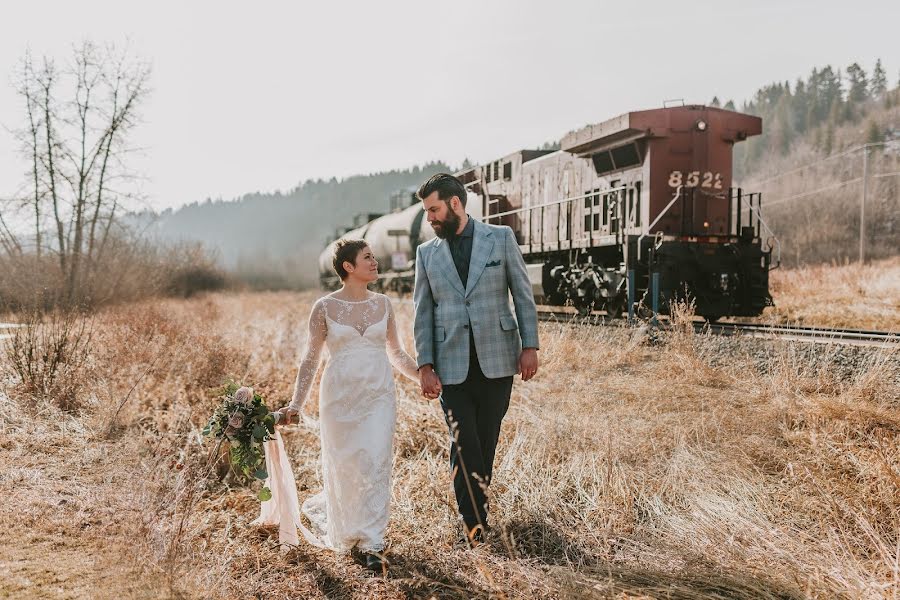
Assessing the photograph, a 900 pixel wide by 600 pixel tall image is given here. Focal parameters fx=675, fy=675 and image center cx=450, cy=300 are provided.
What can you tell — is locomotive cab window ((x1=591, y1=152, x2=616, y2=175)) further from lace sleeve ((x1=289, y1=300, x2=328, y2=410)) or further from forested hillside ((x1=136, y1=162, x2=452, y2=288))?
forested hillside ((x1=136, y1=162, x2=452, y2=288))

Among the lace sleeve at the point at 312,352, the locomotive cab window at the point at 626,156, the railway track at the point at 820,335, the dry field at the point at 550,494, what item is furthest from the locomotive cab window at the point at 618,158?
the lace sleeve at the point at 312,352

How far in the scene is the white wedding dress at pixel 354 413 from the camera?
363 centimetres

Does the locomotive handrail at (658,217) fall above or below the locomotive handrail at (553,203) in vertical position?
below

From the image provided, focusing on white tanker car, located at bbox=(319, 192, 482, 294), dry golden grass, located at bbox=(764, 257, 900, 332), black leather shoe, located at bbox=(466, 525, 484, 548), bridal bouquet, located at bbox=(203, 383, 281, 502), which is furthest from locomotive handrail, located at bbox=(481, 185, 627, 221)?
bridal bouquet, located at bbox=(203, 383, 281, 502)

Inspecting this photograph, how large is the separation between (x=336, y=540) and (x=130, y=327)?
24.3ft

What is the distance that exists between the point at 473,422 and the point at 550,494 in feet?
2.95

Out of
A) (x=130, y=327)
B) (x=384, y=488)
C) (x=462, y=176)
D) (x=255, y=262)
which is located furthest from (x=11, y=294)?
(x=255, y=262)

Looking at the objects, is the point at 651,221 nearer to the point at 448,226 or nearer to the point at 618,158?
the point at 618,158

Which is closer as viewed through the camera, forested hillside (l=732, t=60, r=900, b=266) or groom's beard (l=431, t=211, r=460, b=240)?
groom's beard (l=431, t=211, r=460, b=240)

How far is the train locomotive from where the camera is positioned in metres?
11.0

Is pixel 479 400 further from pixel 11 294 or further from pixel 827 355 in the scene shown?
pixel 11 294

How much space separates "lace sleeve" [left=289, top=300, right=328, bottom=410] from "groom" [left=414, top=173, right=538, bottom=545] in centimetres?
53

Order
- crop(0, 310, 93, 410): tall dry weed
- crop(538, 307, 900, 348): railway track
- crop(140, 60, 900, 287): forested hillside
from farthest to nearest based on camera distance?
crop(140, 60, 900, 287): forested hillside → crop(538, 307, 900, 348): railway track → crop(0, 310, 93, 410): tall dry weed

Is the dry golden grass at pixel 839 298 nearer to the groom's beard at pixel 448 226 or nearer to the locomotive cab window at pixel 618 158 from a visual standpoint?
the locomotive cab window at pixel 618 158
